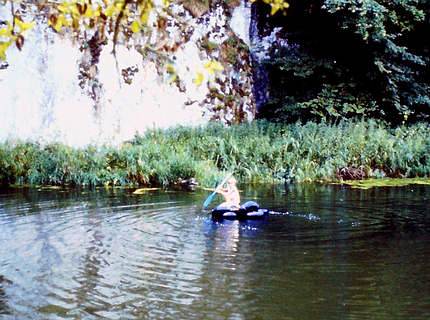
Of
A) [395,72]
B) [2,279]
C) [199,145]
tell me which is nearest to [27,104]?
[199,145]

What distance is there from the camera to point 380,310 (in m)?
5.55

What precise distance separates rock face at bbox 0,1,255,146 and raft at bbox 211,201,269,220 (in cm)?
945

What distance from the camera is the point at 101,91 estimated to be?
66.3 feet

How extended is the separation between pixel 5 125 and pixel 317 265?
14623mm

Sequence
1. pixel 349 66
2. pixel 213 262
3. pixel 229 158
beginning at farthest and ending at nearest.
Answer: pixel 349 66
pixel 229 158
pixel 213 262

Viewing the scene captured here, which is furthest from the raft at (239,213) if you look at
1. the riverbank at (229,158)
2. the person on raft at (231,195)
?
the riverbank at (229,158)

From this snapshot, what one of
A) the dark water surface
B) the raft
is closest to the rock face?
the dark water surface

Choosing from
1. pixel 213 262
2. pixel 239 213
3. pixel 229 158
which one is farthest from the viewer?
pixel 229 158

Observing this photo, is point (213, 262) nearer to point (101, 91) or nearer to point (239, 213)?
point (239, 213)

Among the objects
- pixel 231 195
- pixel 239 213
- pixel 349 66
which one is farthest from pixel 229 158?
pixel 239 213

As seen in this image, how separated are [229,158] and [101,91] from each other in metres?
5.03

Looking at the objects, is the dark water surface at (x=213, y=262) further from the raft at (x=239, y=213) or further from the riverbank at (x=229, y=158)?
the riverbank at (x=229, y=158)

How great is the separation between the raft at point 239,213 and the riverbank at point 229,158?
562 centimetres

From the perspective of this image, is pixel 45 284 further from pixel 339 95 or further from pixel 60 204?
pixel 339 95
